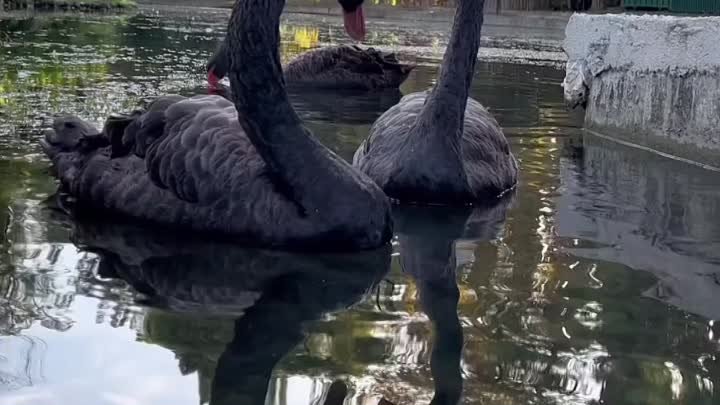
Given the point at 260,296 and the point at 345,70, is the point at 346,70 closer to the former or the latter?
the point at 345,70

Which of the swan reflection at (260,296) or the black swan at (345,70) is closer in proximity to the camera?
the swan reflection at (260,296)

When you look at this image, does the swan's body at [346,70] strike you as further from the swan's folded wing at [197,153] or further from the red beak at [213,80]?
the swan's folded wing at [197,153]

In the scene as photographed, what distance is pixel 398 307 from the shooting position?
2.63 m

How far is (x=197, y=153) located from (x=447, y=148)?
3.47 feet

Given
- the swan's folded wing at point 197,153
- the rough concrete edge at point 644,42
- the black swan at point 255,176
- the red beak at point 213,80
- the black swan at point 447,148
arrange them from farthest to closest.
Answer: the red beak at point 213,80 → the rough concrete edge at point 644,42 → the black swan at point 447,148 → the swan's folded wing at point 197,153 → the black swan at point 255,176

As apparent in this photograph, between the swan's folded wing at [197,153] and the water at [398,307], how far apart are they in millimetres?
185

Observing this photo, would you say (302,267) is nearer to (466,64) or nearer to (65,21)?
(466,64)

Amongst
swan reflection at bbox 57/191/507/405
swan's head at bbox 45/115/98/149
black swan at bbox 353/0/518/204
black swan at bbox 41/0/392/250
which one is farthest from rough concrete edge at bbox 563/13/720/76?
swan's head at bbox 45/115/98/149

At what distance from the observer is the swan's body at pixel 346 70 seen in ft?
30.2

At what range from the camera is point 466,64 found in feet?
14.1

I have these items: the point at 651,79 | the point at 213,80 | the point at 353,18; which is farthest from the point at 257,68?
the point at 213,80

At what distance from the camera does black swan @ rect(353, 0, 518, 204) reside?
159 inches

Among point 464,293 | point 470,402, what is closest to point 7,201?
point 464,293

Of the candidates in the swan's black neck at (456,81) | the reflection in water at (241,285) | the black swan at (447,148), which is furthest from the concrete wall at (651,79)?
the reflection in water at (241,285)
